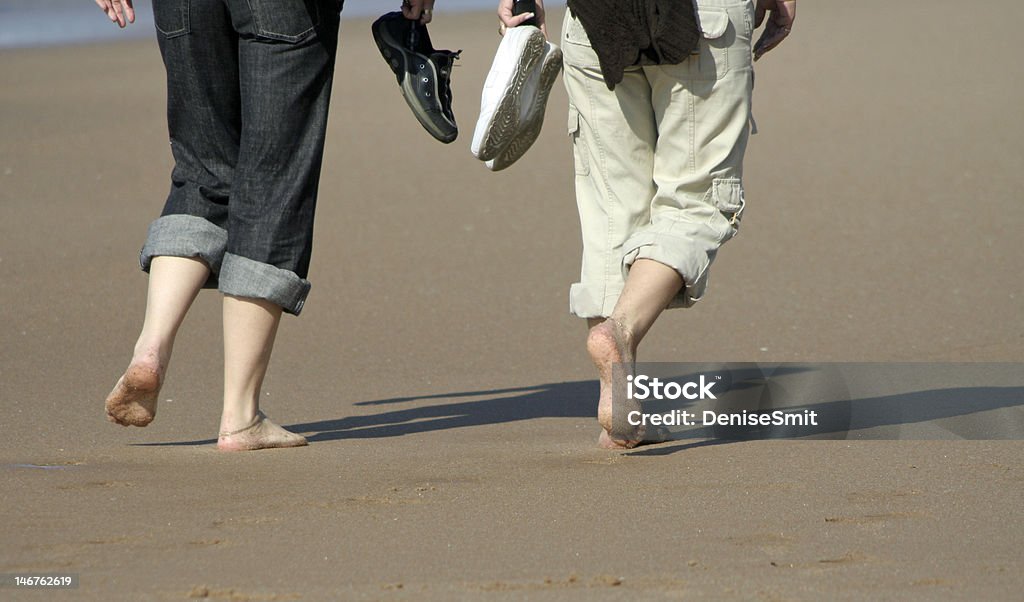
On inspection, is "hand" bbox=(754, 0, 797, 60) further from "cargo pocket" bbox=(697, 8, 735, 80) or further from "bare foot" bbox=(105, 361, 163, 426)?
"bare foot" bbox=(105, 361, 163, 426)

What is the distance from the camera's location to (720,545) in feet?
7.68

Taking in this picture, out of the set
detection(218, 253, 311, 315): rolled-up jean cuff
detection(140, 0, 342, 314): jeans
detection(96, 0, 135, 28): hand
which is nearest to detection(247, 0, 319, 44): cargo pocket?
detection(140, 0, 342, 314): jeans

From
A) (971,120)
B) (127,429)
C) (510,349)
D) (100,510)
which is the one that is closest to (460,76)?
(971,120)

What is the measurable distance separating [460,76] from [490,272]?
5.85 meters

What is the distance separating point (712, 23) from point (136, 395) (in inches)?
59.1

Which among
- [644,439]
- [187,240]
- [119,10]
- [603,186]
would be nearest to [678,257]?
[603,186]

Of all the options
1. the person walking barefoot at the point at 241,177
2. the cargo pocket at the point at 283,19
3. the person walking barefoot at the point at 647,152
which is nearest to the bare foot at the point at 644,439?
the person walking barefoot at the point at 647,152

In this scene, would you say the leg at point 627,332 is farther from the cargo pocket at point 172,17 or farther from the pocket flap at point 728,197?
the cargo pocket at point 172,17

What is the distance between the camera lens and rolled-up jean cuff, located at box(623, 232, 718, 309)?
3021 millimetres

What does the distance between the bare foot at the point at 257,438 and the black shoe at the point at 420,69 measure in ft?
2.59

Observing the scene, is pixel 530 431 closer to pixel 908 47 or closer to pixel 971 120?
pixel 971 120

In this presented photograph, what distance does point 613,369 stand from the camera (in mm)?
2902

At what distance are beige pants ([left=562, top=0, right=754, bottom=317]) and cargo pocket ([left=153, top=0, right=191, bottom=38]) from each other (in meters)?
0.87

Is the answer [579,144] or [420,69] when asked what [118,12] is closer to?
[420,69]
